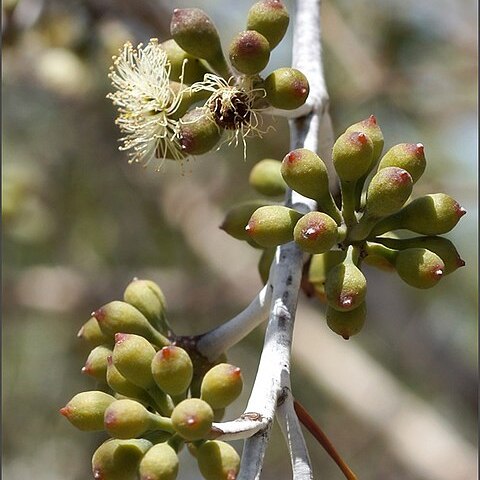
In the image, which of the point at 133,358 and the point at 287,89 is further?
the point at 287,89

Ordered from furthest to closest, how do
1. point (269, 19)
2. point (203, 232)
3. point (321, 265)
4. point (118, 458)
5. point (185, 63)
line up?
point (203, 232)
point (321, 265)
point (185, 63)
point (269, 19)
point (118, 458)

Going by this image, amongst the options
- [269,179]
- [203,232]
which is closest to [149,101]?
[269,179]

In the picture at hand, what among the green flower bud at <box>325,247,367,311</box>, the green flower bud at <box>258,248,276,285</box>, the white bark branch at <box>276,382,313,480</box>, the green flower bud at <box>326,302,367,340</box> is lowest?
the white bark branch at <box>276,382,313,480</box>

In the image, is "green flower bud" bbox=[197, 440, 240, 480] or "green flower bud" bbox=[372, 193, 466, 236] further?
"green flower bud" bbox=[372, 193, 466, 236]

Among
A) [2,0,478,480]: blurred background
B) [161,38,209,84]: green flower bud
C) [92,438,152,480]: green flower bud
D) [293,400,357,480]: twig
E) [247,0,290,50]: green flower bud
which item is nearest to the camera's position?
[92,438,152,480]: green flower bud

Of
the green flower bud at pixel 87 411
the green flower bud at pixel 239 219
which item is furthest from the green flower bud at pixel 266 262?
the green flower bud at pixel 87 411

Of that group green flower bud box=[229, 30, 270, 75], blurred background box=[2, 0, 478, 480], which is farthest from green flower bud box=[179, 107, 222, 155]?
blurred background box=[2, 0, 478, 480]

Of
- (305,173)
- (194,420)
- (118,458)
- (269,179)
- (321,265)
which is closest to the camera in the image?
(194,420)

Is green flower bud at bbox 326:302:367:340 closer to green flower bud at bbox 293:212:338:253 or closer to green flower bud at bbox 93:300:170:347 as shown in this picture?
green flower bud at bbox 293:212:338:253

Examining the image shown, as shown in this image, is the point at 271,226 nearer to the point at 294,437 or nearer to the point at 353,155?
the point at 353,155
